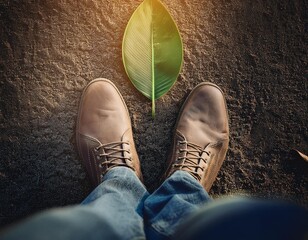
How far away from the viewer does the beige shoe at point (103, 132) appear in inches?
48.8

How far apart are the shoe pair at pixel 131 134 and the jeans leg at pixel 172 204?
0.38 feet

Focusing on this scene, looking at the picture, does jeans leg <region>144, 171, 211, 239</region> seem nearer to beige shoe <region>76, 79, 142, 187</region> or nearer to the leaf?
beige shoe <region>76, 79, 142, 187</region>

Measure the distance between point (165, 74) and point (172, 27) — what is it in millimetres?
174

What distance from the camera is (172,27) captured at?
1.23 m

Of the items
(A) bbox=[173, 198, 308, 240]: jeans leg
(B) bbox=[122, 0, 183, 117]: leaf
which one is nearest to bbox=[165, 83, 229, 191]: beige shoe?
(B) bbox=[122, 0, 183, 117]: leaf

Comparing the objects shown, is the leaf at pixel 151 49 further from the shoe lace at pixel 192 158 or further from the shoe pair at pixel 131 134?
the shoe lace at pixel 192 158

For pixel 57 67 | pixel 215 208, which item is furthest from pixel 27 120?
pixel 215 208

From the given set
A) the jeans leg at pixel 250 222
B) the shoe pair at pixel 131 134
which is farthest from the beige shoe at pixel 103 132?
the jeans leg at pixel 250 222

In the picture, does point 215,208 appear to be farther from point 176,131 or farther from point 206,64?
point 206,64

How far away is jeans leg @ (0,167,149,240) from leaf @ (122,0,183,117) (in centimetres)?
33

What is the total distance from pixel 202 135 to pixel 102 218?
671 mm

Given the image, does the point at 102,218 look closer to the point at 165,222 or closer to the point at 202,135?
the point at 165,222

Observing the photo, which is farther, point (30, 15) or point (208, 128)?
point (208, 128)

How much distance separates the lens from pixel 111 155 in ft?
4.12
